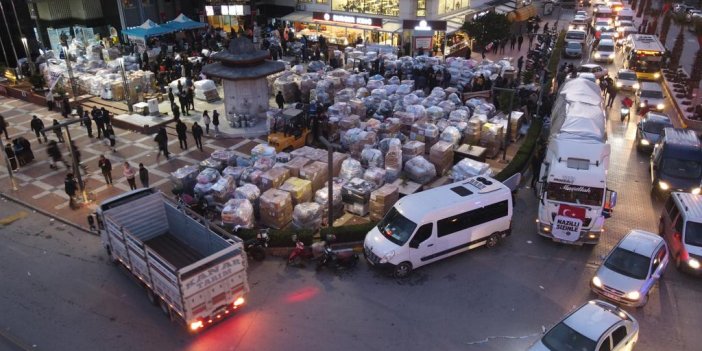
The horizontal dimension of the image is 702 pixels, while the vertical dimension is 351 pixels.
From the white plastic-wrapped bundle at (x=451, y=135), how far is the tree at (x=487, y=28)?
21.7m

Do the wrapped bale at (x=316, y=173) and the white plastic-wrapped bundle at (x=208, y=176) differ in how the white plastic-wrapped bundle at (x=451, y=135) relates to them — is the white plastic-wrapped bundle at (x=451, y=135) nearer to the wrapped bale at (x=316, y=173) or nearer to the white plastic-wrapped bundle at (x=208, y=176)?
the wrapped bale at (x=316, y=173)

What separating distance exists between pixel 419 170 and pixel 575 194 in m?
5.70

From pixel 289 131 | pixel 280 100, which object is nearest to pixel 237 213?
pixel 289 131

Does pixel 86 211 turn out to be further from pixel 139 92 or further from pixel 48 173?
pixel 139 92

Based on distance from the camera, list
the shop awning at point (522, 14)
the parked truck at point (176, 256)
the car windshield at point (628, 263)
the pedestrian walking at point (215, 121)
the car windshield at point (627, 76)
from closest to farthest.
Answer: the parked truck at point (176, 256), the car windshield at point (628, 263), the pedestrian walking at point (215, 121), the car windshield at point (627, 76), the shop awning at point (522, 14)

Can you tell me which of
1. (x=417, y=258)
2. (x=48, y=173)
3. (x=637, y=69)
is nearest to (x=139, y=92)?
(x=48, y=173)

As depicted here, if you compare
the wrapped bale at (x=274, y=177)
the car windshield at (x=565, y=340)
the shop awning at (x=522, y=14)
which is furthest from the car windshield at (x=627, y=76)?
the car windshield at (x=565, y=340)

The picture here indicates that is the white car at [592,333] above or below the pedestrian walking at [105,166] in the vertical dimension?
below

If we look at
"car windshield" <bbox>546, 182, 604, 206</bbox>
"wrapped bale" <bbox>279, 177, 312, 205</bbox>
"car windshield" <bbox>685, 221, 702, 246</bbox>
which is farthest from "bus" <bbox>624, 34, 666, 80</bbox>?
"wrapped bale" <bbox>279, 177, 312, 205</bbox>

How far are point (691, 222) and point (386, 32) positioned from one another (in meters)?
31.0

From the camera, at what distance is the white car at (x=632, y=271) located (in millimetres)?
13250

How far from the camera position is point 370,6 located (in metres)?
44.8

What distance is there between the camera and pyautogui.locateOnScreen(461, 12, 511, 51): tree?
40.7 meters

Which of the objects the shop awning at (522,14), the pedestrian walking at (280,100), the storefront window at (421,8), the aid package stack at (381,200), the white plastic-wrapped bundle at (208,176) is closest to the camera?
the aid package stack at (381,200)
